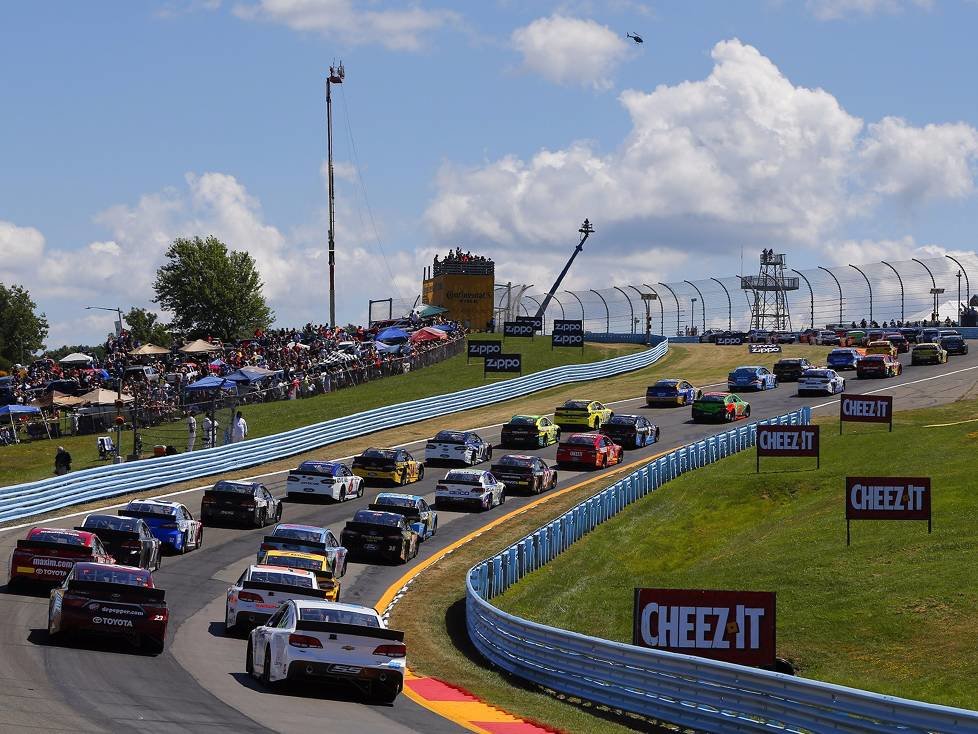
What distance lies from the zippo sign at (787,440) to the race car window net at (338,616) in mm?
22443

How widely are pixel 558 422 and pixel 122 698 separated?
1504 inches

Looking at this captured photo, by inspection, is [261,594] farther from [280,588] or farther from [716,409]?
[716,409]

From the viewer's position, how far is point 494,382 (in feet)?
223

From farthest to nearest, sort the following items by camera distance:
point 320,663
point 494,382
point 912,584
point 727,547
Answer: point 494,382 → point 727,547 → point 912,584 → point 320,663

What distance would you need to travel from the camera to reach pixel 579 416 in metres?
52.1

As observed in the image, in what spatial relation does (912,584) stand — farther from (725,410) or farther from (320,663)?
(725,410)

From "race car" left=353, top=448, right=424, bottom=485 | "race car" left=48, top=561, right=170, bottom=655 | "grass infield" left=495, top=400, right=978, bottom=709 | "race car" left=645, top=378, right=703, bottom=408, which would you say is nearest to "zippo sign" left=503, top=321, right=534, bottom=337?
"race car" left=645, top=378, right=703, bottom=408

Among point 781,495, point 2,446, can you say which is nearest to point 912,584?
point 781,495

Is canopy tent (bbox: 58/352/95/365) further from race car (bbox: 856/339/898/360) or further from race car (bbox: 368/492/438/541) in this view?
race car (bbox: 368/492/438/541)

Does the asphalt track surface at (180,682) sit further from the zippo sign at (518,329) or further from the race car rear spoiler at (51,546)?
the zippo sign at (518,329)

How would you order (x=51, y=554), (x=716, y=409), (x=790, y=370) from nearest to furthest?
(x=51, y=554) → (x=716, y=409) → (x=790, y=370)

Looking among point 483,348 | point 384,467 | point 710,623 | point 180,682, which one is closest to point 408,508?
point 384,467

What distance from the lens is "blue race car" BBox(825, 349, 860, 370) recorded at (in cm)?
7194

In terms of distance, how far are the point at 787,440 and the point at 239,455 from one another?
58.9 ft
